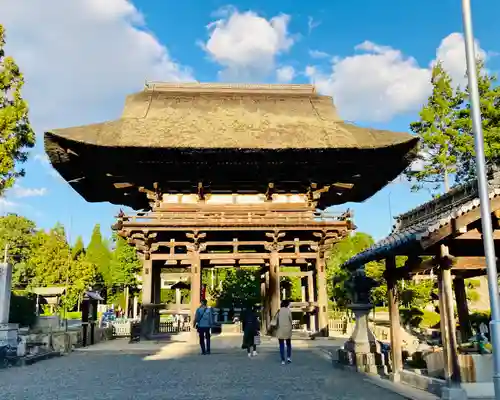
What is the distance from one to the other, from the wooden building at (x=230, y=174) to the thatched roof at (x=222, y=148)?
4 cm

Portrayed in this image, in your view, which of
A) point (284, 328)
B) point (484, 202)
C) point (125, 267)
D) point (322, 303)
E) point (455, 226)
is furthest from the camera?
point (125, 267)

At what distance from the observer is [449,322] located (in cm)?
715

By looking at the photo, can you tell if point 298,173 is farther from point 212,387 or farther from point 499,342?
point 499,342

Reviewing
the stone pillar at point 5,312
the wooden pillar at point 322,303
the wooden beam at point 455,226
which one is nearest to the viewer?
the wooden beam at point 455,226

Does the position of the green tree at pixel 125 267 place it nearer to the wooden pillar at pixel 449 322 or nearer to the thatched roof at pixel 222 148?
the thatched roof at pixel 222 148

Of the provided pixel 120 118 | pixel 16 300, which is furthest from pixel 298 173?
pixel 16 300

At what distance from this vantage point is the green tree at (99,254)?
60.5 m

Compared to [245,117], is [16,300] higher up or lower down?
lower down

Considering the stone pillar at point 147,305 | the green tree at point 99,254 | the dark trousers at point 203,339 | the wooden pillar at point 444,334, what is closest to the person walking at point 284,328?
the dark trousers at point 203,339

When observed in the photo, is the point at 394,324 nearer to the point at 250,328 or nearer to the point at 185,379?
the point at 185,379

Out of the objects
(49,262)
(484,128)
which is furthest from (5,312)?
(49,262)

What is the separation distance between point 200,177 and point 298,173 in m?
4.21

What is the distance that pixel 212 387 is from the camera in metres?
8.49

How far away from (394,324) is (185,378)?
4463 mm
